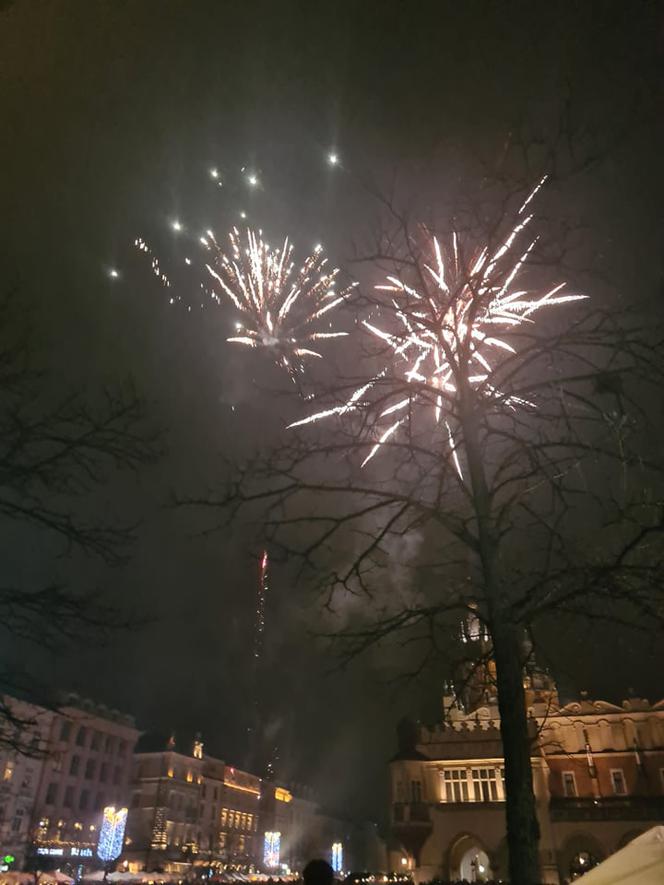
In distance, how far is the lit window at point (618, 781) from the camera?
132 ft

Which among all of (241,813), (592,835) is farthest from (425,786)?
(241,813)

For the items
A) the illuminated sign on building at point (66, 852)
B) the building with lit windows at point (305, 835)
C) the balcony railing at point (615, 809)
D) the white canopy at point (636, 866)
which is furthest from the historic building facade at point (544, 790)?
the building with lit windows at point (305, 835)

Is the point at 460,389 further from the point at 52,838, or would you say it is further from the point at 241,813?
the point at 241,813

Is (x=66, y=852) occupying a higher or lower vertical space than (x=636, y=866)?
higher

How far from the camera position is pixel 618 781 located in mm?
40875

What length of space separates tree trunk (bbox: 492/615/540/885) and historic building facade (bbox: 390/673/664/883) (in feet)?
108

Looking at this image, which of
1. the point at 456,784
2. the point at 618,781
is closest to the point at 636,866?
the point at 456,784

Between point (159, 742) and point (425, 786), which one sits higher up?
point (159, 742)

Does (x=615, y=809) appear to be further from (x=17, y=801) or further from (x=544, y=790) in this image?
(x=17, y=801)

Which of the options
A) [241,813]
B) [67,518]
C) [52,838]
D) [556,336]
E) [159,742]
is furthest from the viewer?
[241,813]

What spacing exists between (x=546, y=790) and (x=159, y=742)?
1925 inches

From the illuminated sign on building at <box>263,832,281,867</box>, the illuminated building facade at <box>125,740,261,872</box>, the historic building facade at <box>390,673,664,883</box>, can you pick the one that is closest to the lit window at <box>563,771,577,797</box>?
the historic building facade at <box>390,673,664,883</box>

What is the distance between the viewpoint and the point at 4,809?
161 ft

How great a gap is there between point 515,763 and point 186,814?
258 feet
